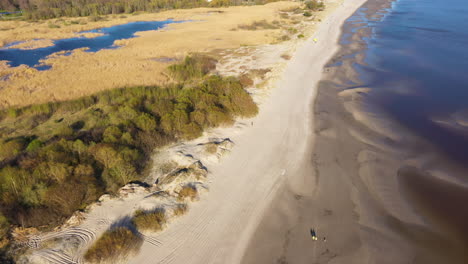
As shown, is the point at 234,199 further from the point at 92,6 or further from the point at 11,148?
the point at 92,6

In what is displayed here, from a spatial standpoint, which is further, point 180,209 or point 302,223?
point 180,209

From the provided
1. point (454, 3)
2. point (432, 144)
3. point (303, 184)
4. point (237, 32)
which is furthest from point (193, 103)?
point (454, 3)

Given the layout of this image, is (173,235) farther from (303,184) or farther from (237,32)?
(237,32)

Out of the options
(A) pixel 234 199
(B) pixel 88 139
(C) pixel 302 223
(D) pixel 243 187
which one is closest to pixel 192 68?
(B) pixel 88 139

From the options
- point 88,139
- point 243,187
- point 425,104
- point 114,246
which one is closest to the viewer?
point 114,246

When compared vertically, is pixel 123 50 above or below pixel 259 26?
below

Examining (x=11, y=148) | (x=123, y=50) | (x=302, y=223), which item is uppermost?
(x=123, y=50)

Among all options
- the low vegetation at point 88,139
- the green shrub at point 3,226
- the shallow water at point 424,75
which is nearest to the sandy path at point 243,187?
the low vegetation at point 88,139
